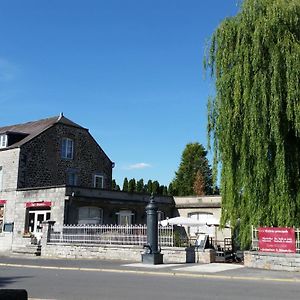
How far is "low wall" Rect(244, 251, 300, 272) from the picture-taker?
1648cm

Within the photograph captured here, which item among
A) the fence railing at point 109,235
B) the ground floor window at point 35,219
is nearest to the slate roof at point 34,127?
the ground floor window at point 35,219

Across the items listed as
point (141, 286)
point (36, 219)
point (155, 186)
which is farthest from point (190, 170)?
Answer: point (141, 286)

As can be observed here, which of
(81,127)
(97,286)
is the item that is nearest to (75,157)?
(81,127)

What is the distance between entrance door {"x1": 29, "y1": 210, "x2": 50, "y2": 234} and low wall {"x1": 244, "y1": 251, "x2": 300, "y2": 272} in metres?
18.1

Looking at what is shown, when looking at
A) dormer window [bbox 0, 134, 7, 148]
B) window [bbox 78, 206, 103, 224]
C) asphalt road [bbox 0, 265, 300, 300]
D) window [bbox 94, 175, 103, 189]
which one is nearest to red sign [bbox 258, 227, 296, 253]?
asphalt road [bbox 0, 265, 300, 300]

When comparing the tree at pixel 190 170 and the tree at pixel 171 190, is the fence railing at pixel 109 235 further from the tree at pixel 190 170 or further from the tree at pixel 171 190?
the tree at pixel 190 170

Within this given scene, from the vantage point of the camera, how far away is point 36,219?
32.9 metres

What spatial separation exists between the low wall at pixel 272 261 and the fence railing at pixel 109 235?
13.6 ft

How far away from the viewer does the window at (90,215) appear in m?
32.1

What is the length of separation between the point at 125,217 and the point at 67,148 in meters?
8.16

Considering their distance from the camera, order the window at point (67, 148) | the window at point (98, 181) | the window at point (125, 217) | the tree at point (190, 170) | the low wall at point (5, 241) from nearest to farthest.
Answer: the low wall at point (5, 241), the window at point (125, 217), the window at point (67, 148), the window at point (98, 181), the tree at point (190, 170)

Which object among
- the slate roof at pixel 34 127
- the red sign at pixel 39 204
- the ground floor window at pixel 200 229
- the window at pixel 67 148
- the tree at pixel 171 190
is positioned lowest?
the ground floor window at pixel 200 229

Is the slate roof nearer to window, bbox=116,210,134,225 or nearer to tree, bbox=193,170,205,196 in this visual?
window, bbox=116,210,134,225

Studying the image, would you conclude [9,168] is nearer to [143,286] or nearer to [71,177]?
[71,177]
